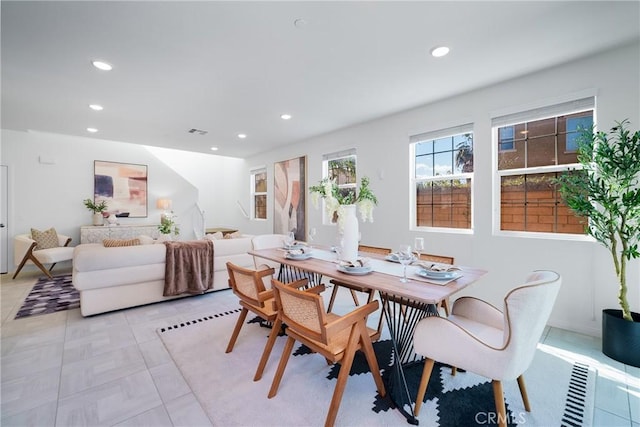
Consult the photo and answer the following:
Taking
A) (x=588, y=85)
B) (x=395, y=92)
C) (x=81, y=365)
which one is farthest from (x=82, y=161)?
(x=588, y=85)

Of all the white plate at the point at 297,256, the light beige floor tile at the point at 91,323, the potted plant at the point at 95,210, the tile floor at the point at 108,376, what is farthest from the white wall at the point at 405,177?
the light beige floor tile at the point at 91,323

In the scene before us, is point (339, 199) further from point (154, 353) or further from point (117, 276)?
point (117, 276)

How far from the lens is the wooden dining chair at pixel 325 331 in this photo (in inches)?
58.5

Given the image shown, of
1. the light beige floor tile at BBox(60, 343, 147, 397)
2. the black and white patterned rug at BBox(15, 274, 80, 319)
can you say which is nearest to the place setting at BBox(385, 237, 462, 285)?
the light beige floor tile at BBox(60, 343, 147, 397)

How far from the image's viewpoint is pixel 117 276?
3.12m

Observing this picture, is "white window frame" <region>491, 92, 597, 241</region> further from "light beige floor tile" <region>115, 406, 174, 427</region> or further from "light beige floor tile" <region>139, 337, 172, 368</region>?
"light beige floor tile" <region>139, 337, 172, 368</region>

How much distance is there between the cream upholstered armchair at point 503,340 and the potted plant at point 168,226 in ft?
15.5

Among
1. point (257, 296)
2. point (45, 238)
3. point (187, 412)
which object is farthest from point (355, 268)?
point (45, 238)

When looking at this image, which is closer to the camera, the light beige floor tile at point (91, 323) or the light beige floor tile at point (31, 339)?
the light beige floor tile at point (31, 339)

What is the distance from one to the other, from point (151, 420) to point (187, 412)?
0.19 metres

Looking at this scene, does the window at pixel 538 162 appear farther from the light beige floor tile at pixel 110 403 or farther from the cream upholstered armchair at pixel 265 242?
the light beige floor tile at pixel 110 403

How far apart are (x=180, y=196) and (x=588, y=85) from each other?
7.71 m

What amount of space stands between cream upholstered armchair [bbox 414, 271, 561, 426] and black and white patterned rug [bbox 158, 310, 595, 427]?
0.19 meters

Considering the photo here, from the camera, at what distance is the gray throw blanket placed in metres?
3.42
